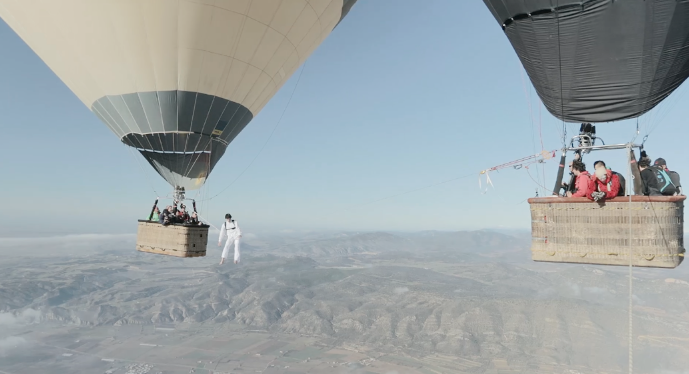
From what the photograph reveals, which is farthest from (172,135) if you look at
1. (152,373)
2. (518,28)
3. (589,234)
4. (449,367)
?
(449,367)

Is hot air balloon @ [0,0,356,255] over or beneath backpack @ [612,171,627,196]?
over

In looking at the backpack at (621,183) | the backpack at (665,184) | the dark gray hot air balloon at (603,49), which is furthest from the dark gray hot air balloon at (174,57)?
the backpack at (665,184)

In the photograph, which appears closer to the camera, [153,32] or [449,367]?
[153,32]

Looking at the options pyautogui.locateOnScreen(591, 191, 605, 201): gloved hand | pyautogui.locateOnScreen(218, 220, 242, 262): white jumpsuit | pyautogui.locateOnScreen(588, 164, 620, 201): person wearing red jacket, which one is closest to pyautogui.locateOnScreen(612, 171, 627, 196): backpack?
pyautogui.locateOnScreen(588, 164, 620, 201): person wearing red jacket

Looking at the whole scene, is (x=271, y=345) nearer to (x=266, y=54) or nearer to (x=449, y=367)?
(x=449, y=367)

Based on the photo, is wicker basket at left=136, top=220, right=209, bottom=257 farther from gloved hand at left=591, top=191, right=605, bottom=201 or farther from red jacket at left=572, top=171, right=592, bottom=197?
gloved hand at left=591, top=191, right=605, bottom=201
